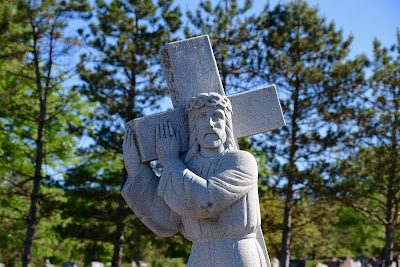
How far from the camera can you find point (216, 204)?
6301mm

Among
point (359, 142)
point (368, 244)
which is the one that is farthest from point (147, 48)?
point (368, 244)

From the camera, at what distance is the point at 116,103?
21.8 meters

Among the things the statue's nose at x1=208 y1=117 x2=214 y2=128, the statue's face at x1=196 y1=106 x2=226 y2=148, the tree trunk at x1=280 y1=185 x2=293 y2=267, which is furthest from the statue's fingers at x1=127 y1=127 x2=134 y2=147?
the tree trunk at x1=280 y1=185 x2=293 y2=267

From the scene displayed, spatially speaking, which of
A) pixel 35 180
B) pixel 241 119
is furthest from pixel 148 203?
pixel 35 180

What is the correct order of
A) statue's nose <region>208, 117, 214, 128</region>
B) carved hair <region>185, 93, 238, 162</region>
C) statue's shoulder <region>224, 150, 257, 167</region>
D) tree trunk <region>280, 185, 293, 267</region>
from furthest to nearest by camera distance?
tree trunk <region>280, 185, 293, 267</region> < carved hair <region>185, 93, 238, 162</region> < statue's nose <region>208, 117, 214, 128</region> < statue's shoulder <region>224, 150, 257, 167</region>

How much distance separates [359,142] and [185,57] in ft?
52.3

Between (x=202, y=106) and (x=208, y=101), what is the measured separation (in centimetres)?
7

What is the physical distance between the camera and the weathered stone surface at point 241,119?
22.5 ft

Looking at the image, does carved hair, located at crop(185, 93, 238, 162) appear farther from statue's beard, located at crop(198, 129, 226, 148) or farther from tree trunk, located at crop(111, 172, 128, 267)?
tree trunk, located at crop(111, 172, 128, 267)

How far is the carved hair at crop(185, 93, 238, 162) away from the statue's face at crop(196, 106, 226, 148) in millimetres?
43

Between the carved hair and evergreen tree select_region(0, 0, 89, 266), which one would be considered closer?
the carved hair

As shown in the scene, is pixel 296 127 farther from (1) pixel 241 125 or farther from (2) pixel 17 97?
(1) pixel 241 125

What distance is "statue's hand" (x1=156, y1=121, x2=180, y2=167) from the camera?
671 cm

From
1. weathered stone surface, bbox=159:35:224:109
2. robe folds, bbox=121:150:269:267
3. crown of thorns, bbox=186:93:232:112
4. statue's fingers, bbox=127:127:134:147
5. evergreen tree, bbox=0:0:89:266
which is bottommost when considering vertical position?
robe folds, bbox=121:150:269:267
